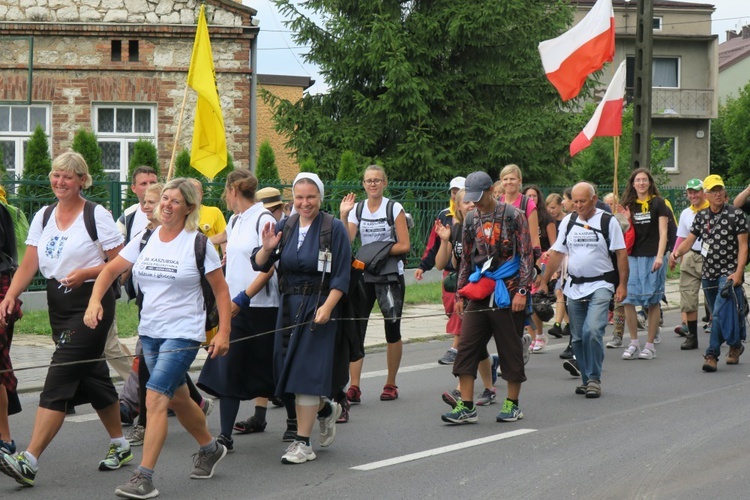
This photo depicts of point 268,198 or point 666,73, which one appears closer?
point 268,198

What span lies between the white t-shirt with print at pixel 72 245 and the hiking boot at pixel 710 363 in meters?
6.65

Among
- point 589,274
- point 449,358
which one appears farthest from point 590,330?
point 449,358

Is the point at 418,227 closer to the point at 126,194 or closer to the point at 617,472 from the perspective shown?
the point at 126,194

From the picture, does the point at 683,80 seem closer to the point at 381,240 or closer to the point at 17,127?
the point at 17,127

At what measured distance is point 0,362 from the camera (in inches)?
285

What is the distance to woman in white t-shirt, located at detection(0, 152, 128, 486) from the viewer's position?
22.1ft

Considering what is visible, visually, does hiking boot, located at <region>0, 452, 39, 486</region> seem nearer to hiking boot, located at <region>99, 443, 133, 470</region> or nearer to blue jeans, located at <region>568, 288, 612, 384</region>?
hiking boot, located at <region>99, 443, 133, 470</region>

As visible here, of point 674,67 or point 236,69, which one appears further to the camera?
point 674,67

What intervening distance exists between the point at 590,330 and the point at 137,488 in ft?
15.9

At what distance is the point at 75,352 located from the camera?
678 centimetres

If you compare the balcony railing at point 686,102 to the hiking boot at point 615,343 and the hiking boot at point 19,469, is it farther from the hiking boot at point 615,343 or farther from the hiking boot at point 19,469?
the hiking boot at point 19,469

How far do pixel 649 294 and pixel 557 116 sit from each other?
638 inches

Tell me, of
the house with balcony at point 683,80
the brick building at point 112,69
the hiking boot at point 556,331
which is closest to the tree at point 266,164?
the brick building at point 112,69

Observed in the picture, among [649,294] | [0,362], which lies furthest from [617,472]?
[649,294]
